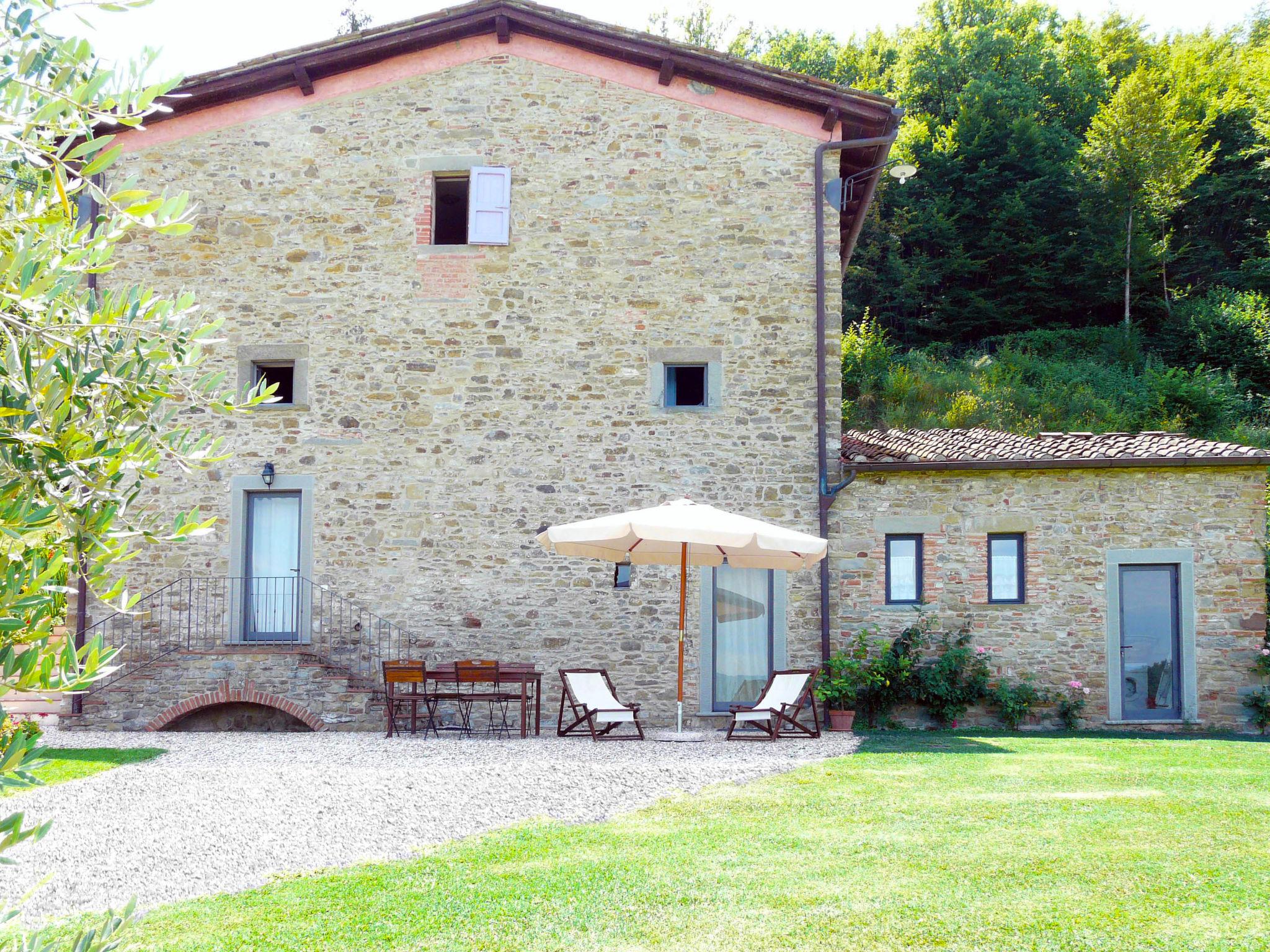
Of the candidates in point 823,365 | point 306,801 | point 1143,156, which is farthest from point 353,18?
point 306,801

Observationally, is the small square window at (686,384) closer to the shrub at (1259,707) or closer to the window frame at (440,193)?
the window frame at (440,193)

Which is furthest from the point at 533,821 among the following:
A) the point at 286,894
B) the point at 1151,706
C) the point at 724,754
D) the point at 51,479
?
the point at 1151,706

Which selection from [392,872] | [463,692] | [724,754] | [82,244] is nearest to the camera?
[82,244]

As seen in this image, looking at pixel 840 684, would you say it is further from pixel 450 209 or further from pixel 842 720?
pixel 450 209

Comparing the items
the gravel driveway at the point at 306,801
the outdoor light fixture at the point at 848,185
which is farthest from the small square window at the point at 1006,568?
the outdoor light fixture at the point at 848,185

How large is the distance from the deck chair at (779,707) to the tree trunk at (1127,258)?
817 inches

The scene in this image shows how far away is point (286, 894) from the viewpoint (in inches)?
198

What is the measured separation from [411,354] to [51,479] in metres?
10.9

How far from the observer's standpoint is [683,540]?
30.6 feet

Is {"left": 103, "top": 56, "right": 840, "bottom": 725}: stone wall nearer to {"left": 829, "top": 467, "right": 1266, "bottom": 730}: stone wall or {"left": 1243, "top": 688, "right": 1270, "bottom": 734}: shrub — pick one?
{"left": 829, "top": 467, "right": 1266, "bottom": 730}: stone wall

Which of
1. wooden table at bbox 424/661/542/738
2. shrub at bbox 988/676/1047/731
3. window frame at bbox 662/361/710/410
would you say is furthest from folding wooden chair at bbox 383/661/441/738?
shrub at bbox 988/676/1047/731

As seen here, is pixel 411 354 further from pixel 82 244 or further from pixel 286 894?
pixel 82 244

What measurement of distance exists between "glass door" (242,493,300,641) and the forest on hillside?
53.0 ft

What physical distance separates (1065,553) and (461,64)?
8.45 m
